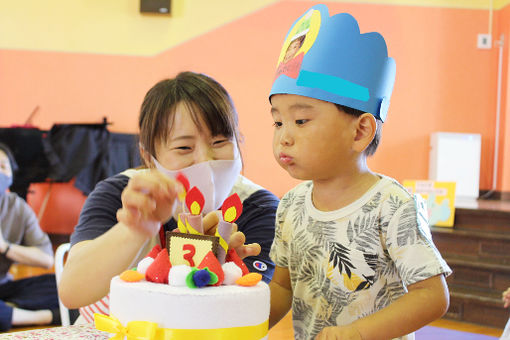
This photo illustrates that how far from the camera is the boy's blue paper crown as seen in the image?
89 centimetres

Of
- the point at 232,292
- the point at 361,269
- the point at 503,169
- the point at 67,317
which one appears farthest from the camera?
the point at 503,169

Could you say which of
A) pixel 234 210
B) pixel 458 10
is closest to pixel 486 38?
pixel 458 10

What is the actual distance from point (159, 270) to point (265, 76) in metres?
4.59

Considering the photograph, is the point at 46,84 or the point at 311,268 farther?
the point at 46,84

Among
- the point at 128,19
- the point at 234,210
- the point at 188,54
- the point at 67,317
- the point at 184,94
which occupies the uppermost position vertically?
the point at 128,19

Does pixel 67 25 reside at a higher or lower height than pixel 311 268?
higher

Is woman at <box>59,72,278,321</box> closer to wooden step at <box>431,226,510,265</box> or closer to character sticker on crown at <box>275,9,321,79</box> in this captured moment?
character sticker on crown at <box>275,9,321,79</box>

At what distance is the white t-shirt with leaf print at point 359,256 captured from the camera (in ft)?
2.85

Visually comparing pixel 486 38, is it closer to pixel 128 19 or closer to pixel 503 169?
pixel 503 169

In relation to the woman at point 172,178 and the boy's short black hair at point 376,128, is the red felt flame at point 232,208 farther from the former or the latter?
the boy's short black hair at point 376,128

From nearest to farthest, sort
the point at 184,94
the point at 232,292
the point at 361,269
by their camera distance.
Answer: the point at 232,292
the point at 361,269
the point at 184,94

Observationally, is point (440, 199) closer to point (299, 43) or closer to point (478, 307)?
point (478, 307)

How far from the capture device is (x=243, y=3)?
16.9 feet

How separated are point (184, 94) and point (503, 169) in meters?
4.62
